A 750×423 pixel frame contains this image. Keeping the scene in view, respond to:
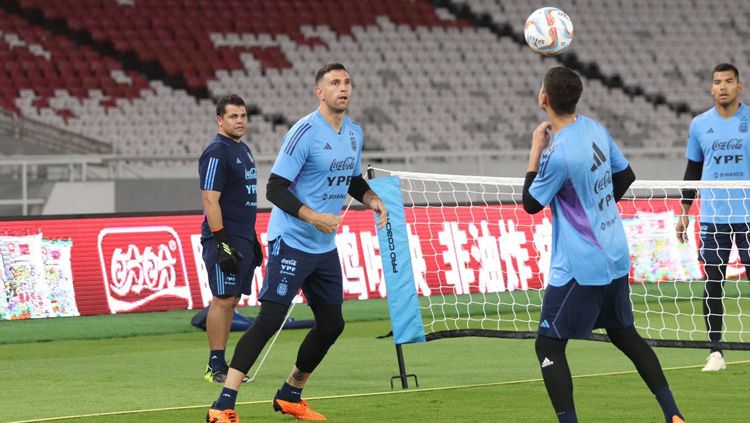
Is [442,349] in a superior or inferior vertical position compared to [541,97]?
inferior

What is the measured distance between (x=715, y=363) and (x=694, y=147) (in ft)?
5.24

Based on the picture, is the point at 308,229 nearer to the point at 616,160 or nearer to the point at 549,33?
the point at 549,33

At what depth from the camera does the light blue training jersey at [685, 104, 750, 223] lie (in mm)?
9828

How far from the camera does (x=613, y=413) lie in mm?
7879

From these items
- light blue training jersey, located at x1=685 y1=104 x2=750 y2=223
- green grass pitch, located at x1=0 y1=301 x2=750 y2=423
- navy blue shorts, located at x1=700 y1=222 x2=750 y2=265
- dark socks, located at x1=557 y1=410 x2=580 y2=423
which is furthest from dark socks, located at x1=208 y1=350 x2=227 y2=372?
dark socks, located at x1=557 y1=410 x2=580 y2=423

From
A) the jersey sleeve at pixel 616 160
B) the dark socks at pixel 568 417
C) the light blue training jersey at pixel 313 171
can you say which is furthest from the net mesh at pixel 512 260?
the dark socks at pixel 568 417

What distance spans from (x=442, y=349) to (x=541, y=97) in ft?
17.7

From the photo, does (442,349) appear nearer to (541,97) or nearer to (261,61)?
(541,97)

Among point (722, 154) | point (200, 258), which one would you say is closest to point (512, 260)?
point (200, 258)

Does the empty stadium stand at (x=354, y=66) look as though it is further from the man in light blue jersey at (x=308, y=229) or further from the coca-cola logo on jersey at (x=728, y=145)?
the man in light blue jersey at (x=308, y=229)

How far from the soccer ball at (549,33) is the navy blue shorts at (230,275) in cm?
290

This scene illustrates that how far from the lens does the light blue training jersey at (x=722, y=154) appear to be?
9.83 meters

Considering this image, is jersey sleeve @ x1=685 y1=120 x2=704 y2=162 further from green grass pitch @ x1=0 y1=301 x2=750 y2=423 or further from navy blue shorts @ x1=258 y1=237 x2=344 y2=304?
navy blue shorts @ x1=258 y1=237 x2=344 y2=304

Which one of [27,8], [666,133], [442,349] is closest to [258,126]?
[27,8]
